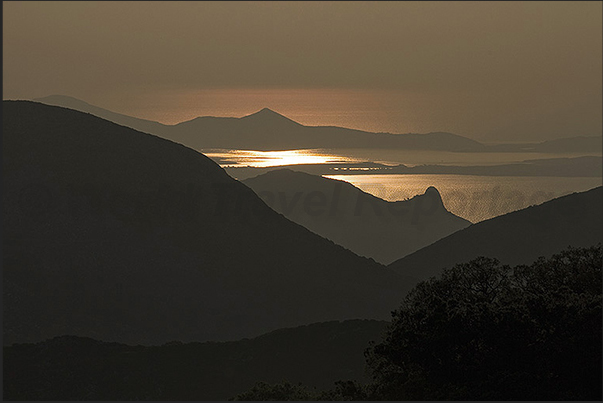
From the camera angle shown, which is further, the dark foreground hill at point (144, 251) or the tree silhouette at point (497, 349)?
the dark foreground hill at point (144, 251)

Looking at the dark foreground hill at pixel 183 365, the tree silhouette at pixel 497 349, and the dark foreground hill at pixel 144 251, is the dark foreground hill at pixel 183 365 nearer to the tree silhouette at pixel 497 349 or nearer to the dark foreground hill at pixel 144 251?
the dark foreground hill at pixel 144 251

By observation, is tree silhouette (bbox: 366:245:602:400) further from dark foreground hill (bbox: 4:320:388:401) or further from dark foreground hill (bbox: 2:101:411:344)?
dark foreground hill (bbox: 2:101:411:344)

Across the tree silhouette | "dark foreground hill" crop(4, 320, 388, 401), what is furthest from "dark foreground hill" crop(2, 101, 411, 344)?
the tree silhouette

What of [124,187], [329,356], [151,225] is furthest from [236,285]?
[329,356]

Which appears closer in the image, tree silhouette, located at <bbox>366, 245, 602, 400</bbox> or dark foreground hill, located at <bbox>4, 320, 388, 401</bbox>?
tree silhouette, located at <bbox>366, 245, 602, 400</bbox>

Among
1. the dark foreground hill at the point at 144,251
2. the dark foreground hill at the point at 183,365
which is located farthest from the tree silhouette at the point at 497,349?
the dark foreground hill at the point at 144,251

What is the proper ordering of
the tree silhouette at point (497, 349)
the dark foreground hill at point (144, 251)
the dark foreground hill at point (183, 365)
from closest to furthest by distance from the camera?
the tree silhouette at point (497, 349) < the dark foreground hill at point (183, 365) < the dark foreground hill at point (144, 251)

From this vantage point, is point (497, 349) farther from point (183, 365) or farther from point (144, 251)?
point (144, 251)
